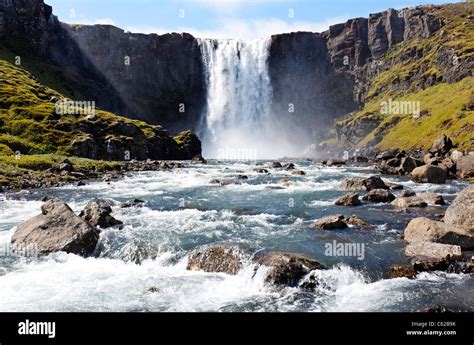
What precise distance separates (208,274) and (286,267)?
173 inches

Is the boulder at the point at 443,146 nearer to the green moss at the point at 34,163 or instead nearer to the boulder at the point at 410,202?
the boulder at the point at 410,202

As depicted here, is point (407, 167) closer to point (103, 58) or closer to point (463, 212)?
point (463, 212)

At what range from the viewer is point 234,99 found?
7279 inches

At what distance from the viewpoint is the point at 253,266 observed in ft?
72.1

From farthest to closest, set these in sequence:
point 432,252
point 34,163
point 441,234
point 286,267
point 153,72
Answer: point 153,72
point 34,163
point 441,234
point 432,252
point 286,267

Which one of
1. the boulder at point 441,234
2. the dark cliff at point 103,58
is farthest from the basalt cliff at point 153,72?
the boulder at point 441,234

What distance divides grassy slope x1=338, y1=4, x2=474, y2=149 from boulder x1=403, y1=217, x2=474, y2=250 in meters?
65.4

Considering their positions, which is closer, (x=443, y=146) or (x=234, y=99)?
(x=443, y=146)

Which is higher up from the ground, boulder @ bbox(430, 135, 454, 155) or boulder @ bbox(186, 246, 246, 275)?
boulder @ bbox(430, 135, 454, 155)

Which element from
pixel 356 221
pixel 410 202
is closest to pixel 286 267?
pixel 356 221

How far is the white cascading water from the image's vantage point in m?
185

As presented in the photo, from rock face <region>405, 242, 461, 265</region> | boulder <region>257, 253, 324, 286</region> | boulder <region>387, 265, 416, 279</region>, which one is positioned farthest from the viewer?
rock face <region>405, 242, 461, 265</region>

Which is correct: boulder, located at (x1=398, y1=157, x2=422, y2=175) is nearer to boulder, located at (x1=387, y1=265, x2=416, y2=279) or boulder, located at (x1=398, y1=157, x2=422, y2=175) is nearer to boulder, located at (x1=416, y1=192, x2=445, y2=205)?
boulder, located at (x1=416, y1=192, x2=445, y2=205)

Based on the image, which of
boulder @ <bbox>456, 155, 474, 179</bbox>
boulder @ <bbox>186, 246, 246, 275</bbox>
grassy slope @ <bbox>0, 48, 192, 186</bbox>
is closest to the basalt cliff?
grassy slope @ <bbox>0, 48, 192, 186</bbox>
